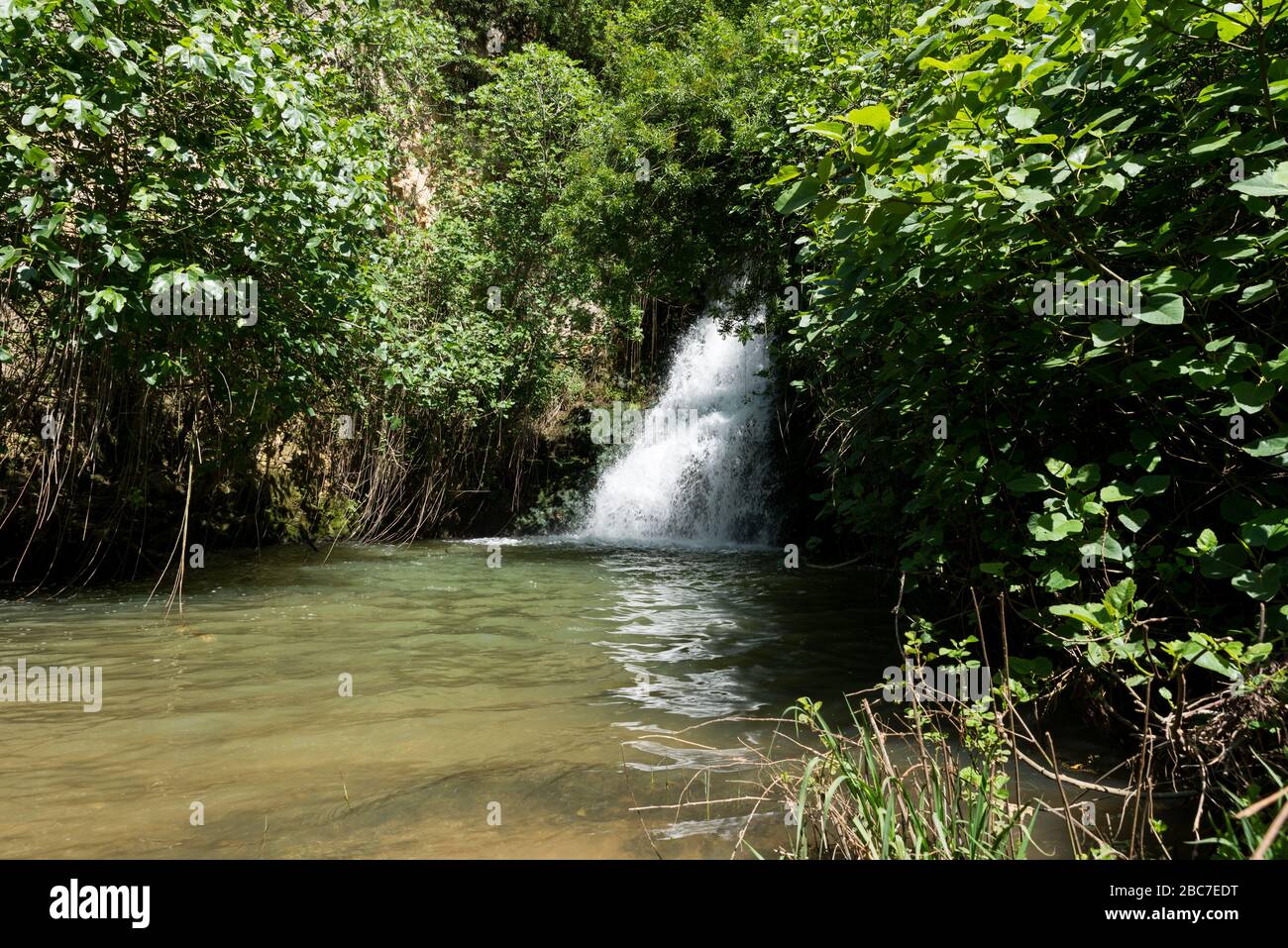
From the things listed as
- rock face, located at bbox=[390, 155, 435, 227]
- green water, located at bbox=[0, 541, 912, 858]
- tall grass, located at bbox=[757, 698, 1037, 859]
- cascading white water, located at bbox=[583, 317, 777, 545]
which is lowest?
green water, located at bbox=[0, 541, 912, 858]

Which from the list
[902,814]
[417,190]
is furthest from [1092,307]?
[417,190]

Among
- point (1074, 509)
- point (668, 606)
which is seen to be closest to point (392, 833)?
point (1074, 509)

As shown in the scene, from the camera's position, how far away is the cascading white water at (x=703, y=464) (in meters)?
13.1

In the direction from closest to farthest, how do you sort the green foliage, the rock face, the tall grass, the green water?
the tall grass → the green foliage → the green water → the rock face

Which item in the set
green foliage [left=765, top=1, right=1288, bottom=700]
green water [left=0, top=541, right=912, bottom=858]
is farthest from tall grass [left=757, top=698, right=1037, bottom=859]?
green foliage [left=765, top=1, right=1288, bottom=700]

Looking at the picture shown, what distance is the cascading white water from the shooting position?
1308 centimetres

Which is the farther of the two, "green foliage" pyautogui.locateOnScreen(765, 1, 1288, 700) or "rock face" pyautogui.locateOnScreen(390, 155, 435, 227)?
"rock face" pyautogui.locateOnScreen(390, 155, 435, 227)

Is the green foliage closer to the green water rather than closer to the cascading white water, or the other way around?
the green water

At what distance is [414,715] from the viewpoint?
13.8 ft

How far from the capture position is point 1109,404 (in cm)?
329

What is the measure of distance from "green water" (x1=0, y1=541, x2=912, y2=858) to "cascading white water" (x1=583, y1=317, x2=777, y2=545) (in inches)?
195

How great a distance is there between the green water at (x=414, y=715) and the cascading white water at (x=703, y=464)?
495cm

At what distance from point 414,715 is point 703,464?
994 centimetres

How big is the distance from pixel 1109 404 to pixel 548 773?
2.91 meters
